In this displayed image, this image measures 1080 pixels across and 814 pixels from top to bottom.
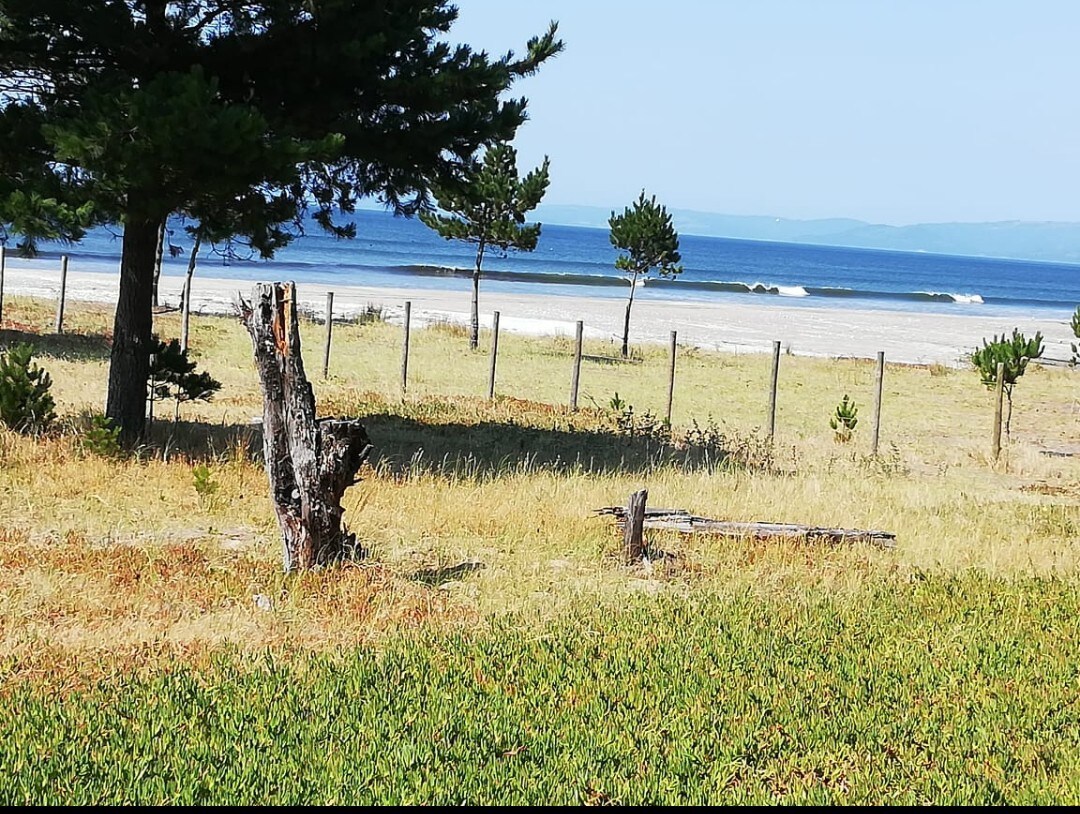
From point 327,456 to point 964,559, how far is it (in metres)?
5.60

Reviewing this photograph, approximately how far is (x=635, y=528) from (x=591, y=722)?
3639mm

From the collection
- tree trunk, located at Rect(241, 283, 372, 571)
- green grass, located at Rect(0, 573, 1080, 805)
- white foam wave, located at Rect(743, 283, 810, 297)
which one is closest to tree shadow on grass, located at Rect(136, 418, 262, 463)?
tree trunk, located at Rect(241, 283, 372, 571)

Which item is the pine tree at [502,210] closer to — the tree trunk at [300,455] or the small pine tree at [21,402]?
the small pine tree at [21,402]

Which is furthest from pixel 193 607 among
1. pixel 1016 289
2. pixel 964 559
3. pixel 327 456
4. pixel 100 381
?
pixel 1016 289

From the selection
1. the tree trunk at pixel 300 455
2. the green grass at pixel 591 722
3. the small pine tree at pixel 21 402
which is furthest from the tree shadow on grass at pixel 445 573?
the small pine tree at pixel 21 402

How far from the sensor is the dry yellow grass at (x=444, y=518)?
7.46m

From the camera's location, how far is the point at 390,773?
5.04 m

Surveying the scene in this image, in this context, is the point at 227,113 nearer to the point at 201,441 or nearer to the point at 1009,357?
the point at 201,441

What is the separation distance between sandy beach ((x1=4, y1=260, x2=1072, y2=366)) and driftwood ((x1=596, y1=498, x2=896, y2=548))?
26.7 meters

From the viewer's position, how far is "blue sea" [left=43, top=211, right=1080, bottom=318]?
71875 millimetres

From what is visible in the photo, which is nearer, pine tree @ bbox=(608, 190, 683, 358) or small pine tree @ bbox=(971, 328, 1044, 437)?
small pine tree @ bbox=(971, 328, 1044, 437)

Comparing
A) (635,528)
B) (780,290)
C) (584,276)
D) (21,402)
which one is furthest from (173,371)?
(780,290)

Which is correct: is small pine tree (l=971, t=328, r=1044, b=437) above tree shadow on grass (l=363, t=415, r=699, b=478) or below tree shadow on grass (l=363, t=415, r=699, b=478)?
above

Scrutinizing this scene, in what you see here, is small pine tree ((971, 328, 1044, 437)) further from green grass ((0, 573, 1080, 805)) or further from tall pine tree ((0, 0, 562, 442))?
green grass ((0, 573, 1080, 805))
